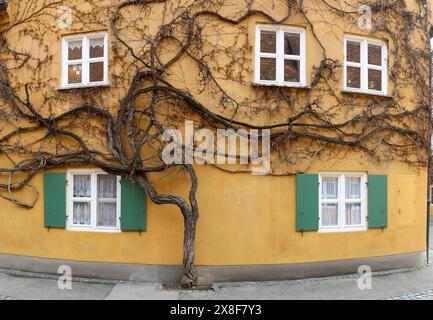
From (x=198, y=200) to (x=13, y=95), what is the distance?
208 inches

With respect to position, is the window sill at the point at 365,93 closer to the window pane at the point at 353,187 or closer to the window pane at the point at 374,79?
the window pane at the point at 374,79

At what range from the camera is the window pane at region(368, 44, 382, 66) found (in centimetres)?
887

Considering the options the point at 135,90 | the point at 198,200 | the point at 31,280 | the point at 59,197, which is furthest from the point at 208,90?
the point at 31,280

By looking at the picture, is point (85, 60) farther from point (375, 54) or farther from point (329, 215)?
point (375, 54)

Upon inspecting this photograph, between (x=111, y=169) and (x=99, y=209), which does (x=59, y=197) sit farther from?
(x=111, y=169)

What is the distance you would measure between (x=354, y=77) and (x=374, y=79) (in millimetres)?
646

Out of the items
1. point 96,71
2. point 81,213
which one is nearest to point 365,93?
point 96,71

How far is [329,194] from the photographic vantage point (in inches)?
331

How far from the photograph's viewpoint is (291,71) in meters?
8.15

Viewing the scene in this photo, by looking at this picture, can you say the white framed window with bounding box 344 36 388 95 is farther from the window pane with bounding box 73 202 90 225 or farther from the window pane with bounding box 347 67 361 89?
the window pane with bounding box 73 202 90 225

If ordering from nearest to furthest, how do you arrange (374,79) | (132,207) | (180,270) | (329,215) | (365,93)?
(180,270) → (132,207) → (329,215) → (365,93) → (374,79)

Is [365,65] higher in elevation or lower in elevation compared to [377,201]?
higher

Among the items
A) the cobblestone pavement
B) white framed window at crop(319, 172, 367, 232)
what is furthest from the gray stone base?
the cobblestone pavement

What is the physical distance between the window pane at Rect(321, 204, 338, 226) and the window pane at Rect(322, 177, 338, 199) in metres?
0.23
